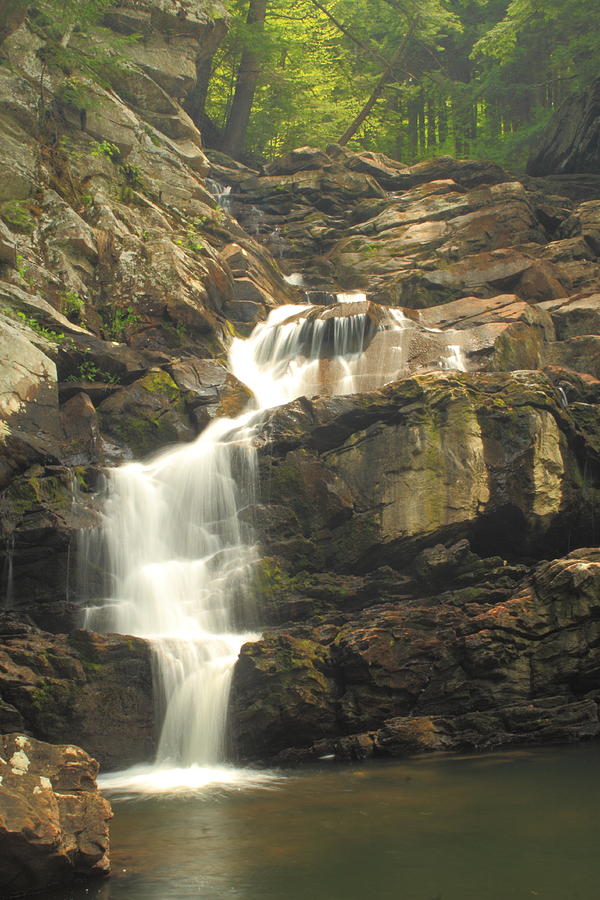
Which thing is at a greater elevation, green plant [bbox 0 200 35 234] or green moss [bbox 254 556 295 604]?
green plant [bbox 0 200 35 234]

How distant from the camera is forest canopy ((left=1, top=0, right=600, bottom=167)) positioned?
89.7 ft

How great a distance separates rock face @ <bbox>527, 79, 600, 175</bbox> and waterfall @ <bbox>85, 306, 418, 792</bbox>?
16922 millimetres

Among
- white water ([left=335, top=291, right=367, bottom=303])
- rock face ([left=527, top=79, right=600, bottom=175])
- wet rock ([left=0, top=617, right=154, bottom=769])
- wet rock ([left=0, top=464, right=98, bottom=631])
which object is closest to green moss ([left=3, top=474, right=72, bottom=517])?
wet rock ([left=0, top=464, right=98, bottom=631])

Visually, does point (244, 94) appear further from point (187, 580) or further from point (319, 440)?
point (187, 580)

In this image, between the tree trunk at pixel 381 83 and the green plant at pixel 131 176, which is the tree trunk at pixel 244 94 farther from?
the green plant at pixel 131 176

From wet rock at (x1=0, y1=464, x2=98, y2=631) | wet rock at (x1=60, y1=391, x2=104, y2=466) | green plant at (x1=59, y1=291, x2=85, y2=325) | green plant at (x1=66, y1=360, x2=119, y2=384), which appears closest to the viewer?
wet rock at (x1=0, y1=464, x2=98, y2=631)

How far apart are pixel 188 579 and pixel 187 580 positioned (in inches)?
1.1

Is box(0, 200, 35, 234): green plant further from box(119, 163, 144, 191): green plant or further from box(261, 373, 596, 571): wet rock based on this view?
box(261, 373, 596, 571): wet rock

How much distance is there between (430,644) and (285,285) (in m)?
13.9

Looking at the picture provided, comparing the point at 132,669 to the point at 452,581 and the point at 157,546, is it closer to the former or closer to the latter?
the point at 157,546

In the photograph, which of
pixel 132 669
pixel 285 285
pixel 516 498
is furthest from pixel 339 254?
pixel 132 669

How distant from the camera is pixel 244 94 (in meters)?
29.2

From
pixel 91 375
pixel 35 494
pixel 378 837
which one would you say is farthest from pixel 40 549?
pixel 378 837

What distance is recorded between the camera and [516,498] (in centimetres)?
1191
